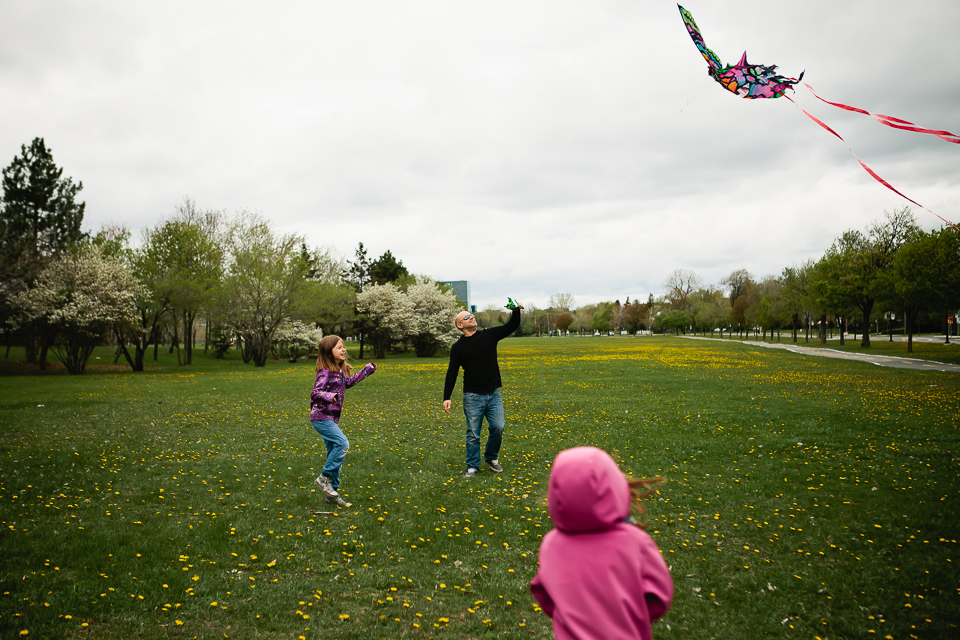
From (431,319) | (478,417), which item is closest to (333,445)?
(478,417)

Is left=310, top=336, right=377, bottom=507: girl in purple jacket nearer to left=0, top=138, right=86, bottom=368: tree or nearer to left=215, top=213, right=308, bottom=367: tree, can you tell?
left=215, top=213, right=308, bottom=367: tree

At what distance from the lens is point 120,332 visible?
34.4m

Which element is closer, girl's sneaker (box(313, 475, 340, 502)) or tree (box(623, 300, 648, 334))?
girl's sneaker (box(313, 475, 340, 502))

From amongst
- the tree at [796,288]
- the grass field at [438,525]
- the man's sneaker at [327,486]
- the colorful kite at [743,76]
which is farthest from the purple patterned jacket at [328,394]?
the tree at [796,288]

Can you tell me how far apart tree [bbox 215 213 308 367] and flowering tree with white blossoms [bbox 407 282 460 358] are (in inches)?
601

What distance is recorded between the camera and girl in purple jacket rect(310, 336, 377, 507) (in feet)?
22.7

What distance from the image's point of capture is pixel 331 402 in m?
7.00

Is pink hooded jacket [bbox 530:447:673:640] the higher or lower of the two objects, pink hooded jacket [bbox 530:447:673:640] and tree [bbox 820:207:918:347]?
the lower

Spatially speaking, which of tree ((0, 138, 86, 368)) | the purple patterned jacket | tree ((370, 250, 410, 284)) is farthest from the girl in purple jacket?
tree ((370, 250, 410, 284))

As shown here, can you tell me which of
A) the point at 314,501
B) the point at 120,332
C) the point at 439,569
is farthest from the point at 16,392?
the point at 439,569

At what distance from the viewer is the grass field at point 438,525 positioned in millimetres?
4328

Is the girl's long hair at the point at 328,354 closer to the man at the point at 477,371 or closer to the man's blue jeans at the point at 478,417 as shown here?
the man at the point at 477,371

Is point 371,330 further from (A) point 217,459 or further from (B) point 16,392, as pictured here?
(A) point 217,459

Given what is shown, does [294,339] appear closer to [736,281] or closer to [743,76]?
[743,76]
